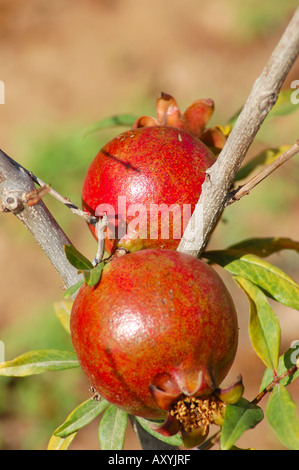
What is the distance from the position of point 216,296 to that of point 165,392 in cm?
18

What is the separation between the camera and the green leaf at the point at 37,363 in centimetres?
106

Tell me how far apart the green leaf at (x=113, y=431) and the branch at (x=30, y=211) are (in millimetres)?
287

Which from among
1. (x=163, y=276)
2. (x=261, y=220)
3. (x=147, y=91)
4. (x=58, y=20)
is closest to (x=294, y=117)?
(x=261, y=220)

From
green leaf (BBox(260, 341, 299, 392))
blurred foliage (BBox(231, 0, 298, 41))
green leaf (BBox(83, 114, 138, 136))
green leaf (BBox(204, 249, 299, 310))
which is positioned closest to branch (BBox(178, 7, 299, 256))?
green leaf (BBox(204, 249, 299, 310))

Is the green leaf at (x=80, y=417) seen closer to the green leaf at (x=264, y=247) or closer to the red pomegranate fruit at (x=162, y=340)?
the red pomegranate fruit at (x=162, y=340)

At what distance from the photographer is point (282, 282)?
3.42ft

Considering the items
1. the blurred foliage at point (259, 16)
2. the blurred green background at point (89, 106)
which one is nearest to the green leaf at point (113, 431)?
the blurred green background at point (89, 106)

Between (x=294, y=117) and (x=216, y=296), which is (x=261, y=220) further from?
Result: (x=216, y=296)

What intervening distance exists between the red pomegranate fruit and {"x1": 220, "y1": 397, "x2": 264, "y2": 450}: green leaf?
0.03 m

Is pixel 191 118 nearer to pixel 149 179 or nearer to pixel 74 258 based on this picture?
pixel 149 179

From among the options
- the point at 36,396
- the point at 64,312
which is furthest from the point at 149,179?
the point at 36,396

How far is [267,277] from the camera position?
3.44ft

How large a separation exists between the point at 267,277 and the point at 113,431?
1.43 feet
